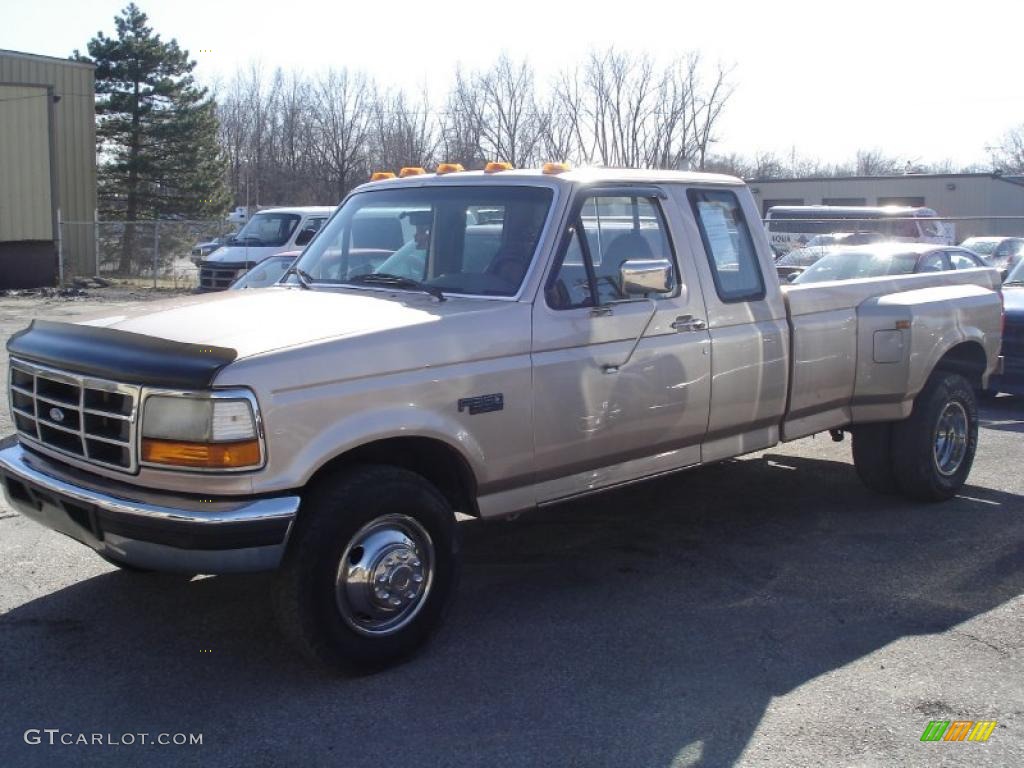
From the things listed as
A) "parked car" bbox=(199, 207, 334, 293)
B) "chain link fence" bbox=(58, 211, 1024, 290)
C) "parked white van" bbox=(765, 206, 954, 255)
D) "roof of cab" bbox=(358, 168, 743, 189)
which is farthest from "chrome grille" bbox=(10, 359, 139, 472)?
"parked white van" bbox=(765, 206, 954, 255)

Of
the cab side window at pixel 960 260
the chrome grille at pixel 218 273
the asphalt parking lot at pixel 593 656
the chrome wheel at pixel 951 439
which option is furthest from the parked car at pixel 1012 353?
the chrome grille at pixel 218 273

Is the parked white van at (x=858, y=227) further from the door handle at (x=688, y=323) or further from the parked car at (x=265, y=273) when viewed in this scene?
the door handle at (x=688, y=323)

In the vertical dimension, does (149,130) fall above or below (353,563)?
above

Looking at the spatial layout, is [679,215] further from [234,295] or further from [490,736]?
[490,736]

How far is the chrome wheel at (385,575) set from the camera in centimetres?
439

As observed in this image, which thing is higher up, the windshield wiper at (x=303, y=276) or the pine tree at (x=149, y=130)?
the pine tree at (x=149, y=130)

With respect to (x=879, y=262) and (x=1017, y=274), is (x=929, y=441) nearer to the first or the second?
(x=879, y=262)

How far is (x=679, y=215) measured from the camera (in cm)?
589

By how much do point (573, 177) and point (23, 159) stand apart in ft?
84.1

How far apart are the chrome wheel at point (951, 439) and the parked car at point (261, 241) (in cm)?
1572

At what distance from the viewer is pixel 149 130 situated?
37562 millimetres

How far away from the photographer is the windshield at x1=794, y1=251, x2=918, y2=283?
12953 mm

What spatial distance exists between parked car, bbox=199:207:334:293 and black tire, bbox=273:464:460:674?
1725 centimetres

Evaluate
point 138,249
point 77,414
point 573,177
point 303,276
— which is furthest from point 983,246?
point 77,414
